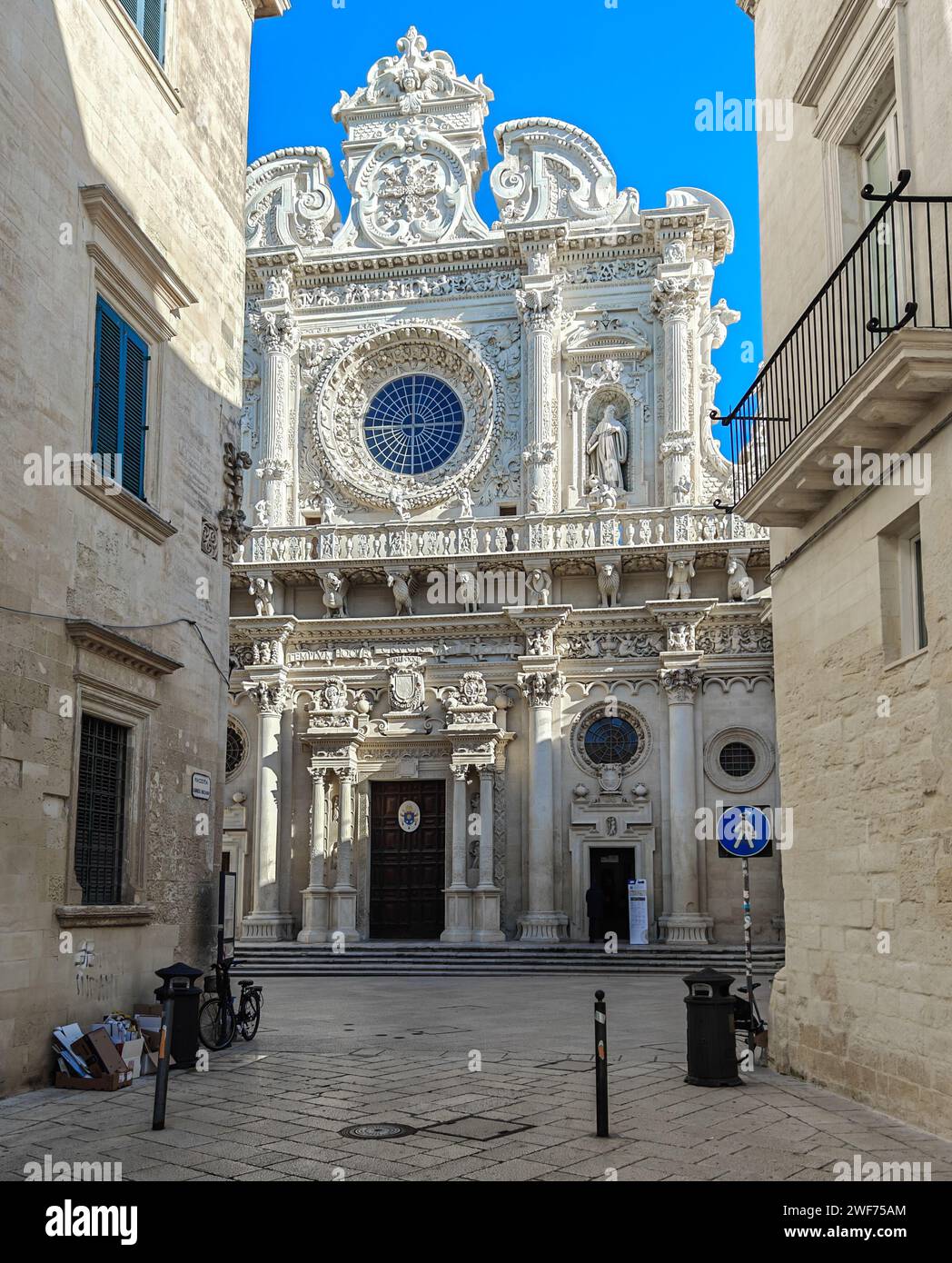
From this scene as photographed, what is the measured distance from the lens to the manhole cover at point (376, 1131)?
8547 mm

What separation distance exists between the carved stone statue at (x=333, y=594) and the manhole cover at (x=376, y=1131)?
21.6 metres

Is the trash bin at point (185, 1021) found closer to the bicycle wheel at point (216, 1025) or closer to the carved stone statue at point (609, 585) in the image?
the bicycle wheel at point (216, 1025)

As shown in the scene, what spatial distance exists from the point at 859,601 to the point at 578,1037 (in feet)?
21.6

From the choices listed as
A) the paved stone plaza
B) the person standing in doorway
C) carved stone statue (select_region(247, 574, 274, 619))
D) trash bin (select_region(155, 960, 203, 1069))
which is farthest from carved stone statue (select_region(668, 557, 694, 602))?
trash bin (select_region(155, 960, 203, 1069))

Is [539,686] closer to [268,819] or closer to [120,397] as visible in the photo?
[268,819]

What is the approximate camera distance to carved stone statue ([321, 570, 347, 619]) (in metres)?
30.0

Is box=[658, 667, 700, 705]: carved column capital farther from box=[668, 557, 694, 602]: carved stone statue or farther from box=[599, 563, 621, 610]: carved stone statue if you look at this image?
box=[599, 563, 621, 610]: carved stone statue

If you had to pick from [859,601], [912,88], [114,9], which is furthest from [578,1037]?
[114,9]

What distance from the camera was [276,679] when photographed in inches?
1171

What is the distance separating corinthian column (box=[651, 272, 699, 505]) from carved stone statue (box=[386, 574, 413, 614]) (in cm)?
631

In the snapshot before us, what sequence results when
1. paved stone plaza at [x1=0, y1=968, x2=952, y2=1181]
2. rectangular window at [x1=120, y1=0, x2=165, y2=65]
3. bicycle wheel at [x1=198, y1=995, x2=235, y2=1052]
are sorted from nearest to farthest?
paved stone plaza at [x1=0, y1=968, x2=952, y2=1181]
bicycle wheel at [x1=198, y1=995, x2=235, y2=1052]
rectangular window at [x1=120, y1=0, x2=165, y2=65]
